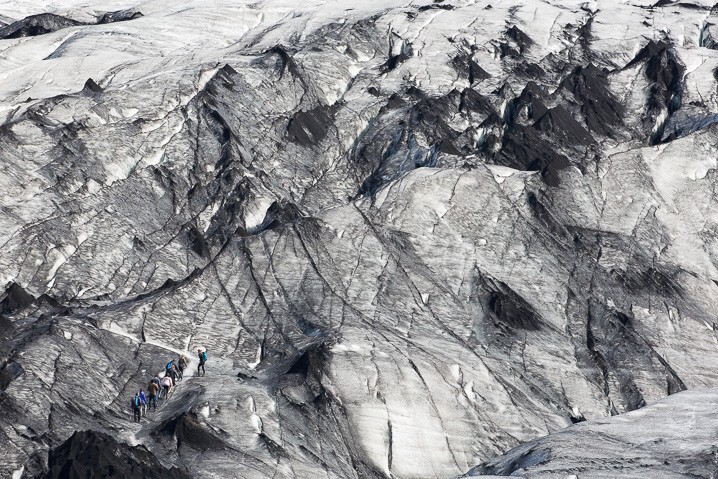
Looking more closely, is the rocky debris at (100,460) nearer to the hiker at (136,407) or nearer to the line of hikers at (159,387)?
the hiker at (136,407)

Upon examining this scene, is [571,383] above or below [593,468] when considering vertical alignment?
below

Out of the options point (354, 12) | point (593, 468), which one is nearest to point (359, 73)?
point (354, 12)

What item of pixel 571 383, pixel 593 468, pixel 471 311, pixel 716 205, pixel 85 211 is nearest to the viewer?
pixel 593 468

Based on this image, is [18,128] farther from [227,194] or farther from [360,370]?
[360,370]

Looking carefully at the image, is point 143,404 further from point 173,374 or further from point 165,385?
point 173,374

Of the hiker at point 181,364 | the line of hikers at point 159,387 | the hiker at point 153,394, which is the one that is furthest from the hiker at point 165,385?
the hiker at point 181,364
